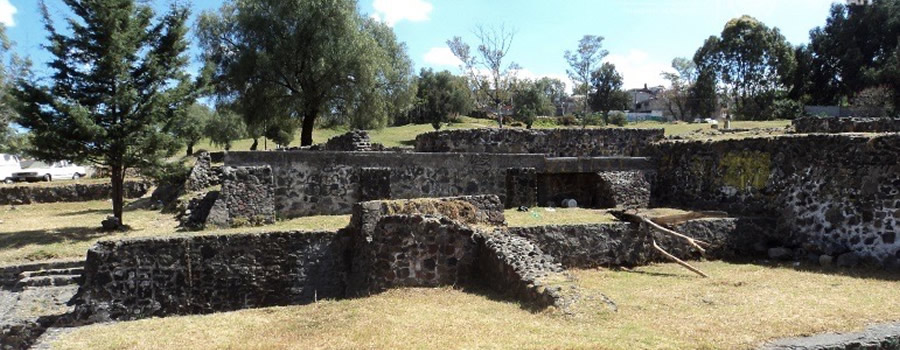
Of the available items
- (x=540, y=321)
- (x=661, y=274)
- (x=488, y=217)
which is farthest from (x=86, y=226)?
(x=661, y=274)

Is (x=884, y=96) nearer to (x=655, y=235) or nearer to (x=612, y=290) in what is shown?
(x=655, y=235)

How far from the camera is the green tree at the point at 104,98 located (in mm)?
14469

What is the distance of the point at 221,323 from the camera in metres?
8.40

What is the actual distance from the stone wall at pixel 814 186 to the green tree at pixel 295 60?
50.1ft

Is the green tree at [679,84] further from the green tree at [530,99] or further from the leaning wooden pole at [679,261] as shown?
the leaning wooden pole at [679,261]

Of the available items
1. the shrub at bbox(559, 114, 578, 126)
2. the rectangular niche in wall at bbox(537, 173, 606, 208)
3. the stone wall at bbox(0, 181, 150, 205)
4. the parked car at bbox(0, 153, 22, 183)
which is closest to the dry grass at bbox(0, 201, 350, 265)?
the stone wall at bbox(0, 181, 150, 205)

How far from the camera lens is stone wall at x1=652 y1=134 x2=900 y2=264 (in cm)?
1167

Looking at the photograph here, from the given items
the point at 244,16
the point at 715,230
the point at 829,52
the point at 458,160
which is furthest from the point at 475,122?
the point at 715,230

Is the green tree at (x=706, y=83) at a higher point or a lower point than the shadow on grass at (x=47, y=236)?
higher

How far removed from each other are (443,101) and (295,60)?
3018 cm

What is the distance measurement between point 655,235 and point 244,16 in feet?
65.2

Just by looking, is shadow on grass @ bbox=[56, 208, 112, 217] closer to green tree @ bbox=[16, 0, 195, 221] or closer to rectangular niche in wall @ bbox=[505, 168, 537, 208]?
green tree @ bbox=[16, 0, 195, 221]

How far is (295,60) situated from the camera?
83.9 feet

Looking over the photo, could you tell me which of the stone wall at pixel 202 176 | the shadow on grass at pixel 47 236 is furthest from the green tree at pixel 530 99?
the shadow on grass at pixel 47 236
